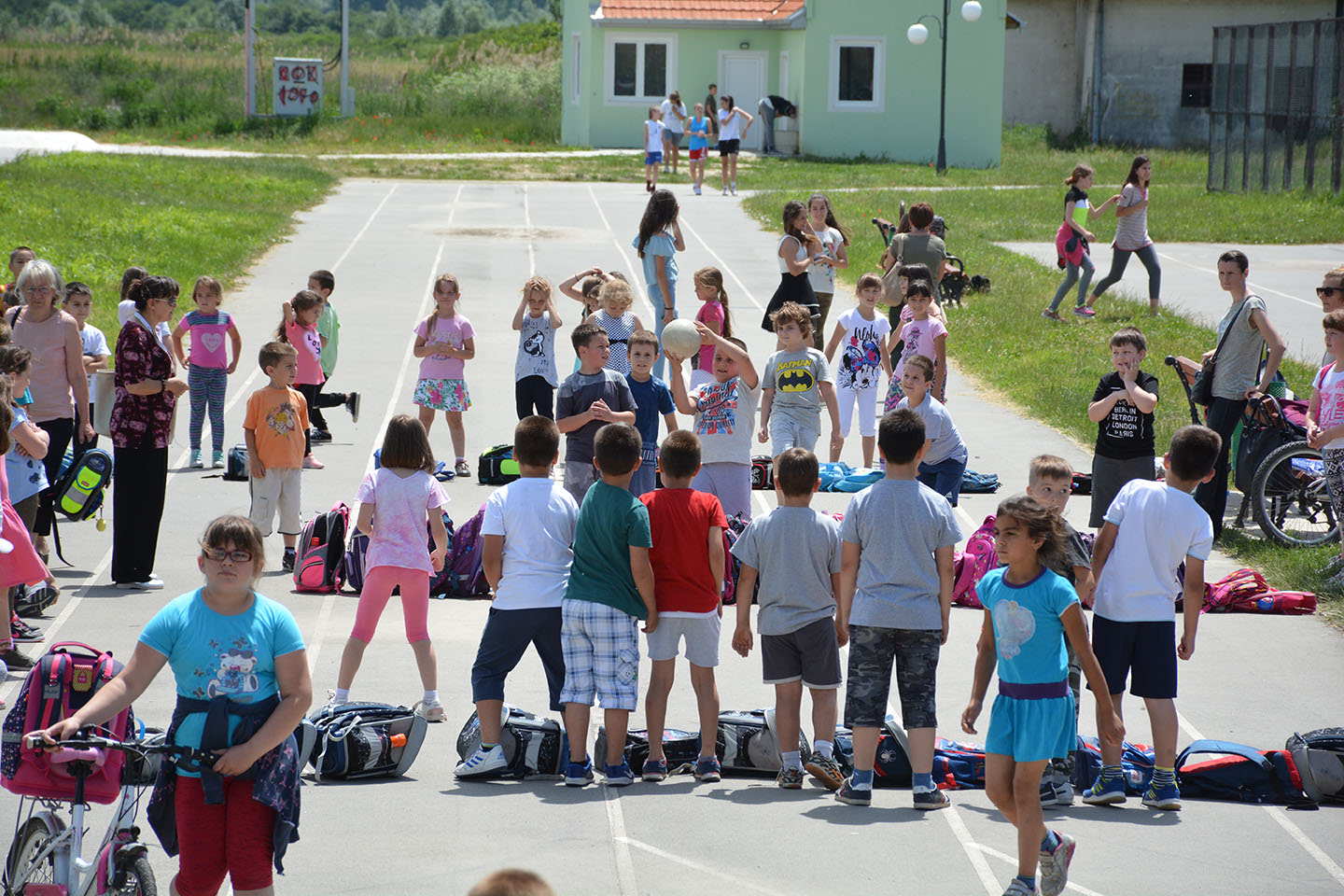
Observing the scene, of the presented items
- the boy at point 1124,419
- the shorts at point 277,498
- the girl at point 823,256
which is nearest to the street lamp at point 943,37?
the girl at point 823,256

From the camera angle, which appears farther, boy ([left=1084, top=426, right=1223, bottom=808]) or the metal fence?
the metal fence

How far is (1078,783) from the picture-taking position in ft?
22.4

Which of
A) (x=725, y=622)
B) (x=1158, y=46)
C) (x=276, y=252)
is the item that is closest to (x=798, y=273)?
(x=725, y=622)

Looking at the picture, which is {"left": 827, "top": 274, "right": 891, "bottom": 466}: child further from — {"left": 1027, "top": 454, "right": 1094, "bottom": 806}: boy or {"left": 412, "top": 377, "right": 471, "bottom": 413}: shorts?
{"left": 1027, "top": 454, "right": 1094, "bottom": 806}: boy

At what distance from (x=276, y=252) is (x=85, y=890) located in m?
20.3

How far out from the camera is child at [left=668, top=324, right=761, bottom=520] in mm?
9625

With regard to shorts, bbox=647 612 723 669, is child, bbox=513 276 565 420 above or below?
above

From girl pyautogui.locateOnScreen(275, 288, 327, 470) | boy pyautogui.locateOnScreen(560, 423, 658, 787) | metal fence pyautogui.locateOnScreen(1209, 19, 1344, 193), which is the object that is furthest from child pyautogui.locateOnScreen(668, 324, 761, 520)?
metal fence pyautogui.locateOnScreen(1209, 19, 1344, 193)

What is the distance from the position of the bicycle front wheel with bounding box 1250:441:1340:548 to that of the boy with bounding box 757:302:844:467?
3291 mm

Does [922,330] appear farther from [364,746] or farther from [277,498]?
[364,746]

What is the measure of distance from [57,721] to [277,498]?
16.3 feet

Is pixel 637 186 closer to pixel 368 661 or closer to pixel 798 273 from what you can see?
pixel 798 273

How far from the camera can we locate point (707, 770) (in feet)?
22.2

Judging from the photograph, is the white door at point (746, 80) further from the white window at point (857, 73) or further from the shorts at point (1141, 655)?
the shorts at point (1141, 655)
